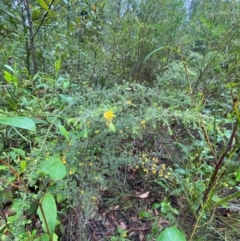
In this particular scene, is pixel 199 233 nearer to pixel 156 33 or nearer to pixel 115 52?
pixel 115 52

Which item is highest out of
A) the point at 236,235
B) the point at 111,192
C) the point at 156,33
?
the point at 156,33

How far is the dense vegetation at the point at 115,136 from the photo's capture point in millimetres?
804

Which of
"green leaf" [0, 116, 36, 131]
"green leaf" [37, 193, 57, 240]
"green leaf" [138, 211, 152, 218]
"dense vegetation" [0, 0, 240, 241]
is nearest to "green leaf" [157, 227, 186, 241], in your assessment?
"dense vegetation" [0, 0, 240, 241]

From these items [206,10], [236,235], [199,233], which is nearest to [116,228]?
[199,233]

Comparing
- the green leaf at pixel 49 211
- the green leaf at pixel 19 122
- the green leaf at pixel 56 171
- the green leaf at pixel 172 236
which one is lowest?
the green leaf at pixel 172 236

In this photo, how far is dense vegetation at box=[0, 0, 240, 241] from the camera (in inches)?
31.6

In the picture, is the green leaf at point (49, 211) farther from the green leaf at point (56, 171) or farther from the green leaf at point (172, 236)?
the green leaf at point (172, 236)

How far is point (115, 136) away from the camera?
925mm

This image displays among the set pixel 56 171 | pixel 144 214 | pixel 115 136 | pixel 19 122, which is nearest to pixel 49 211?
pixel 56 171

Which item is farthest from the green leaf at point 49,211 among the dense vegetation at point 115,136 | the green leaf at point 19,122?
the green leaf at point 19,122

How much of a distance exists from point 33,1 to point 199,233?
133 cm

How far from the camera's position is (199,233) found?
0.84 meters

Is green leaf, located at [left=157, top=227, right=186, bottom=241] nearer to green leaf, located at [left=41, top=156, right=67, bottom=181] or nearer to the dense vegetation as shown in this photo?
the dense vegetation

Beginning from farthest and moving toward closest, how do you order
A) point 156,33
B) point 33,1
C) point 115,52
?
point 156,33, point 115,52, point 33,1
